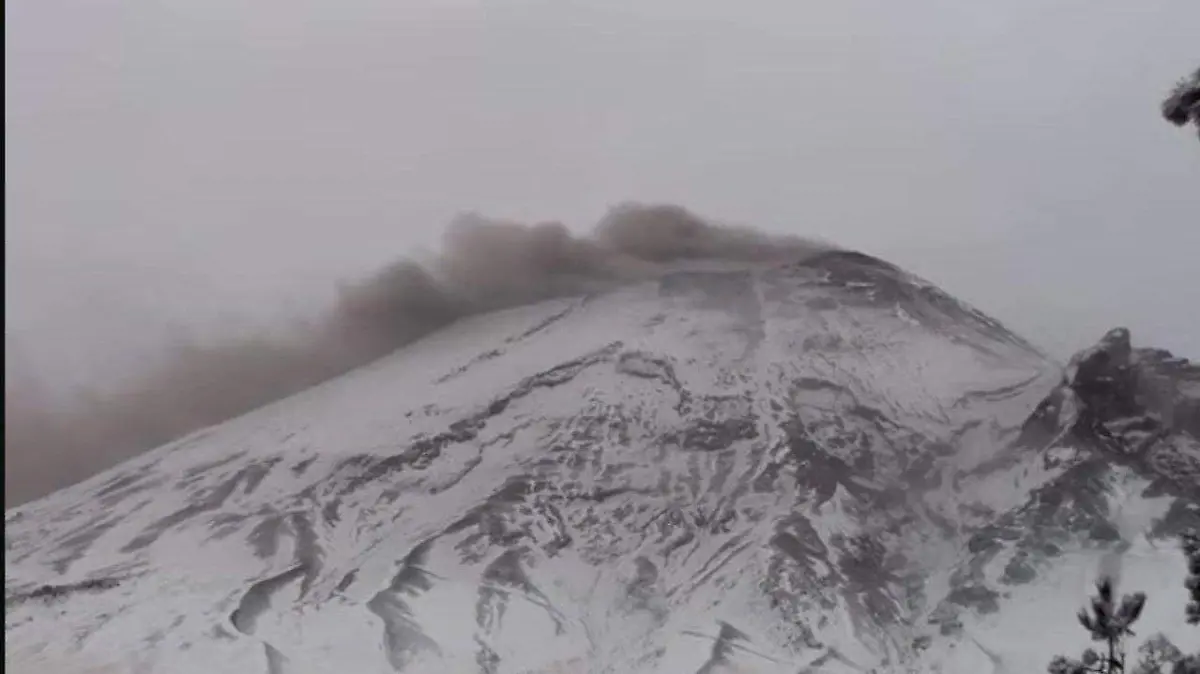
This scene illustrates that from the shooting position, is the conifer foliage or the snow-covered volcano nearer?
the conifer foliage

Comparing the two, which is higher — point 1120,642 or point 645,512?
point 1120,642

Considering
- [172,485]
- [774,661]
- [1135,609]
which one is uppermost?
[1135,609]

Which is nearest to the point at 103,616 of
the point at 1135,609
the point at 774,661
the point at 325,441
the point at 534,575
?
the point at 325,441

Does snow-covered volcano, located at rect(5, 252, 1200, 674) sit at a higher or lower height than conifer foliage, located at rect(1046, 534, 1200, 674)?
lower

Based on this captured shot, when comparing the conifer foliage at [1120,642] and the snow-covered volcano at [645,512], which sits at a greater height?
the conifer foliage at [1120,642]

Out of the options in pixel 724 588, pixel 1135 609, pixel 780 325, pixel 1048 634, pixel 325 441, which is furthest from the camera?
pixel 780 325

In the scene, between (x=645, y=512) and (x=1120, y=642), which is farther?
(x=645, y=512)

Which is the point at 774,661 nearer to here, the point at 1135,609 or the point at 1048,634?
the point at 1048,634

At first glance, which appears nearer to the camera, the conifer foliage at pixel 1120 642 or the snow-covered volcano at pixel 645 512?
the conifer foliage at pixel 1120 642
